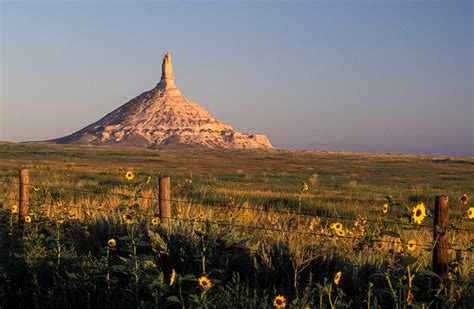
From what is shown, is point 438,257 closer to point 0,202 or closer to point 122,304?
point 122,304

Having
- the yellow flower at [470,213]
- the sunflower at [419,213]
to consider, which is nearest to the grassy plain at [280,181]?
the sunflower at [419,213]

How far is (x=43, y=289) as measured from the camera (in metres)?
6.39

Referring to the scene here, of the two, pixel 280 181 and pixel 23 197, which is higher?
pixel 23 197

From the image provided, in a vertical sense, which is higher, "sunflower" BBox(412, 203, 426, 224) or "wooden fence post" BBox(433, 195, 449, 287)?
"sunflower" BBox(412, 203, 426, 224)

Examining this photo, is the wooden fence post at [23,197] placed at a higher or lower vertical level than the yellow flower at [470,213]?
lower

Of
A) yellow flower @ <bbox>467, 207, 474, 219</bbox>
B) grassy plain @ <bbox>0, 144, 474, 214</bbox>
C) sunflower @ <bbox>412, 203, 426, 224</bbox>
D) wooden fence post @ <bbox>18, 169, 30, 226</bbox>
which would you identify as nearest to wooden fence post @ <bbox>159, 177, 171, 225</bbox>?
grassy plain @ <bbox>0, 144, 474, 214</bbox>

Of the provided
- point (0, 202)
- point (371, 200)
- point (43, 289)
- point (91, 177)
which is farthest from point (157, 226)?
point (91, 177)

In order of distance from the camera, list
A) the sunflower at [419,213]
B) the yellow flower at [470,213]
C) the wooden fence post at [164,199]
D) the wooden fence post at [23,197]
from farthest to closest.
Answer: the wooden fence post at [23,197] → the wooden fence post at [164,199] → the yellow flower at [470,213] → the sunflower at [419,213]

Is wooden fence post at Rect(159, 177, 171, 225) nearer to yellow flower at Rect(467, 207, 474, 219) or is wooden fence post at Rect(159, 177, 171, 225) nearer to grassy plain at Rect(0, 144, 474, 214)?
grassy plain at Rect(0, 144, 474, 214)

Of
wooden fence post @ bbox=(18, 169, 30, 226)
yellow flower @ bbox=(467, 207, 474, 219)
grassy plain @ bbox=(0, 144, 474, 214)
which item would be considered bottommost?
grassy plain @ bbox=(0, 144, 474, 214)

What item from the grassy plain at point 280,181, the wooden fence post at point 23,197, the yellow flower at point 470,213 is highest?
the yellow flower at point 470,213

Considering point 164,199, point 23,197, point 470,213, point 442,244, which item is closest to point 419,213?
point 470,213

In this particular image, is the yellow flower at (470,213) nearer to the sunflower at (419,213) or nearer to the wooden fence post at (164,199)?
the sunflower at (419,213)

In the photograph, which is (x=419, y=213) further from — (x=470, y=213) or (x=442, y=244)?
(x=442, y=244)
